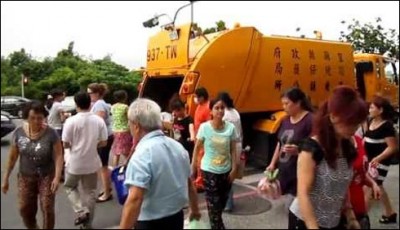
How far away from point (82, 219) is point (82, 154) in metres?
0.52

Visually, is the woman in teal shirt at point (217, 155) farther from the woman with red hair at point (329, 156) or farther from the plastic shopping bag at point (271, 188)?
the woman with red hair at point (329, 156)

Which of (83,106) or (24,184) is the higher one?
(83,106)

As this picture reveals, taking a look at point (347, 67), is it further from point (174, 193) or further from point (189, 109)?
point (174, 193)

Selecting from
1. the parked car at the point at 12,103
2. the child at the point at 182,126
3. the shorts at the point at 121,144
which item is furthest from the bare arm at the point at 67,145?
the child at the point at 182,126

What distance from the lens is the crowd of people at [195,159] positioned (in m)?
1.89

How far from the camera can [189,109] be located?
18.9 feet

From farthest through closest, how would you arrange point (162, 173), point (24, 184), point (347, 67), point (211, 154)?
point (347, 67) → point (211, 154) → point (24, 184) → point (162, 173)

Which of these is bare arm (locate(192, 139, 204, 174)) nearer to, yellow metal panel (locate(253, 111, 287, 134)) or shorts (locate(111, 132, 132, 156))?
shorts (locate(111, 132, 132, 156))

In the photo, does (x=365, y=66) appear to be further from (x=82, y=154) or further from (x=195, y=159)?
(x=82, y=154)

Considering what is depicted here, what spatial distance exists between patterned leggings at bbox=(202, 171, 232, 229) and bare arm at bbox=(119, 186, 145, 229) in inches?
60.6

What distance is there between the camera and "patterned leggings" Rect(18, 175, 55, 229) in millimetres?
2973

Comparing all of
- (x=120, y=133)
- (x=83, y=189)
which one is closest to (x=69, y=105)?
(x=83, y=189)

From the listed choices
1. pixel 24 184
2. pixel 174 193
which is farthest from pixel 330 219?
pixel 24 184

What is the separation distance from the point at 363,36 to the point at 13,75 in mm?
2382
